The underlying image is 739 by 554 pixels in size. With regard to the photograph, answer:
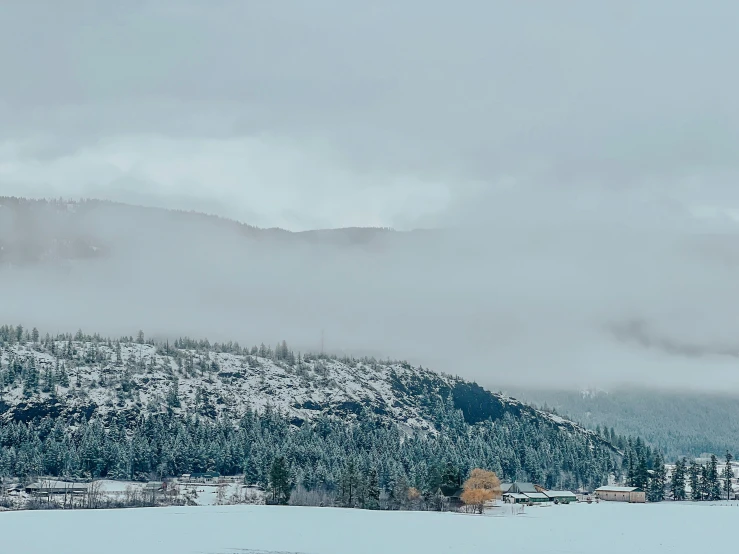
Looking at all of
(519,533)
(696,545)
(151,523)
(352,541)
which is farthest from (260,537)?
(696,545)

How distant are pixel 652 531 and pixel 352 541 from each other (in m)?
46.4

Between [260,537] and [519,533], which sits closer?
[260,537]

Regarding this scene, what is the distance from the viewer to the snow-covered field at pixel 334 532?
10756 cm

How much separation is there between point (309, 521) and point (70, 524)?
1356 inches

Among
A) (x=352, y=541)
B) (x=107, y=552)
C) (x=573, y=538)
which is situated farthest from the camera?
(x=573, y=538)

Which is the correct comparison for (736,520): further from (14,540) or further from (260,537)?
(14,540)

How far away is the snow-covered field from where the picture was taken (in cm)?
10756

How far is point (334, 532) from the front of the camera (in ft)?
408

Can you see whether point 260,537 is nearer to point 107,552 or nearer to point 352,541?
point 352,541

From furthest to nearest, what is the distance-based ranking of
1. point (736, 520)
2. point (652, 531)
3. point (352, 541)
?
point (736, 520)
point (652, 531)
point (352, 541)

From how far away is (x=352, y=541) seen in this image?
115562 mm

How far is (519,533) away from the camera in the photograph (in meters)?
131

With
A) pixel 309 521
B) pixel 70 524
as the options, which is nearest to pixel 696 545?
pixel 309 521

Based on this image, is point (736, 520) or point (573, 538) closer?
point (573, 538)
